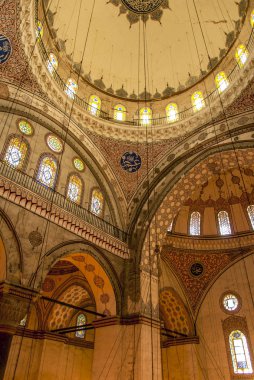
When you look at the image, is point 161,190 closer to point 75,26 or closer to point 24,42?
point 24,42

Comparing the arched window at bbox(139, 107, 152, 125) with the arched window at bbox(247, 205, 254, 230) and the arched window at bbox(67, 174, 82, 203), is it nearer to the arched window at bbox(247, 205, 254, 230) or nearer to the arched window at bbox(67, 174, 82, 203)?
the arched window at bbox(67, 174, 82, 203)

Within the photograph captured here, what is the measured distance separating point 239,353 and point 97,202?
7.97 metres

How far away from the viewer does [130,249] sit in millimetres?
11109

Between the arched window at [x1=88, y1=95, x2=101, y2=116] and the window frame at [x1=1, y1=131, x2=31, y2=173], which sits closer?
the window frame at [x1=1, y1=131, x2=31, y2=173]

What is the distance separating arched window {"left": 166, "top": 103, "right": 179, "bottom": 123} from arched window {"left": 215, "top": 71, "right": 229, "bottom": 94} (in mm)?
1867

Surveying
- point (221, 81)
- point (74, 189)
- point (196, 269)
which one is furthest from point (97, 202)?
point (221, 81)

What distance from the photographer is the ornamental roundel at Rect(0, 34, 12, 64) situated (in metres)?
8.95

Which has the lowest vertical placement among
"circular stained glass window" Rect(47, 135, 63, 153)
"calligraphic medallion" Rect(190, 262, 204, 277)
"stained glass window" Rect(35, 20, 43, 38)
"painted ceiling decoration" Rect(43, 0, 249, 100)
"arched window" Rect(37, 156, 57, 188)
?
"calligraphic medallion" Rect(190, 262, 204, 277)

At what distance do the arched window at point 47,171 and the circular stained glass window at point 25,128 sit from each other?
853 mm

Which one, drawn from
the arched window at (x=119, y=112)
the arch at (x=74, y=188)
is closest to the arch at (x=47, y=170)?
the arch at (x=74, y=188)

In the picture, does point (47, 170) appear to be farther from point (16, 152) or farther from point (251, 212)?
point (251, 212)

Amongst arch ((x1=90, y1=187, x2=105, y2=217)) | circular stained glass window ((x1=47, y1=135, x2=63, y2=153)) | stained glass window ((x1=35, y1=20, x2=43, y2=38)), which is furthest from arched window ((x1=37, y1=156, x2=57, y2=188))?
stained glass window ((x1=35, y1=20, x2=43, y2=38))

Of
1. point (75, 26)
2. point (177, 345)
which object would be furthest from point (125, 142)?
point (177, 345)

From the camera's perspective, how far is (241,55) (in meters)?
11.2
